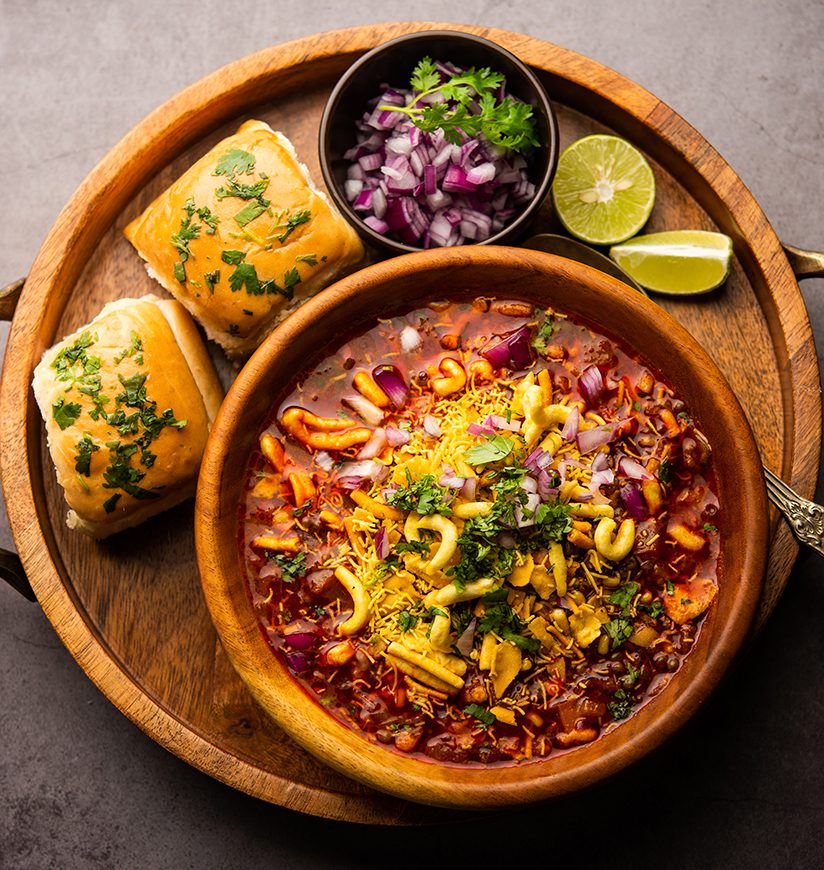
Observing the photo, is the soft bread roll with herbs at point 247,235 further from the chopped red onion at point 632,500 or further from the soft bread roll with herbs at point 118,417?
the chopped red onion at point 632,500

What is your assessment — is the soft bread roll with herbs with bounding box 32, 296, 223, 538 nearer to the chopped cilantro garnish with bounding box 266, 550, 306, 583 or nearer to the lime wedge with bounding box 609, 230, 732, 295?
the chopped cilantro garnish with bounding box 266, 550, 306, 583

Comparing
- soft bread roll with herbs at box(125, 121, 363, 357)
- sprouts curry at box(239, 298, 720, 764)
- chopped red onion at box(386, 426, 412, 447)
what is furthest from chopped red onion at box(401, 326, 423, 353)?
soft bread roll with herbs at box(125, 121, 363, 357)

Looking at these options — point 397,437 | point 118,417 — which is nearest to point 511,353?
point 397,437

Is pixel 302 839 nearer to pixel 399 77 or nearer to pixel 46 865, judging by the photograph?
pixel 46 865

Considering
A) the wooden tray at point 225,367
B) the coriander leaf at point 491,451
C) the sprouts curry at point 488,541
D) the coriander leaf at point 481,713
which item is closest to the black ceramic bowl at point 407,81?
the wooden tray at point 225,367

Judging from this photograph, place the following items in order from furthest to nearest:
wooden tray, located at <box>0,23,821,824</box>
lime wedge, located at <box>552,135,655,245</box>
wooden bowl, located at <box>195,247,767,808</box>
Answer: lime wedge, located at <box>552,135,655,245</box>, wooden tray, located at <box>0,23,821,824</box>, wooden bowl, located at <box>195,247,767,808</box>

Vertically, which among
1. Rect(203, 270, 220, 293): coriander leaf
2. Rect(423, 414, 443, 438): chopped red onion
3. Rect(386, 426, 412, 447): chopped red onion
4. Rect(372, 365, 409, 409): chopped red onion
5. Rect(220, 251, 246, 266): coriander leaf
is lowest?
Rect(386, 426, 412, 447): chopped red onion
